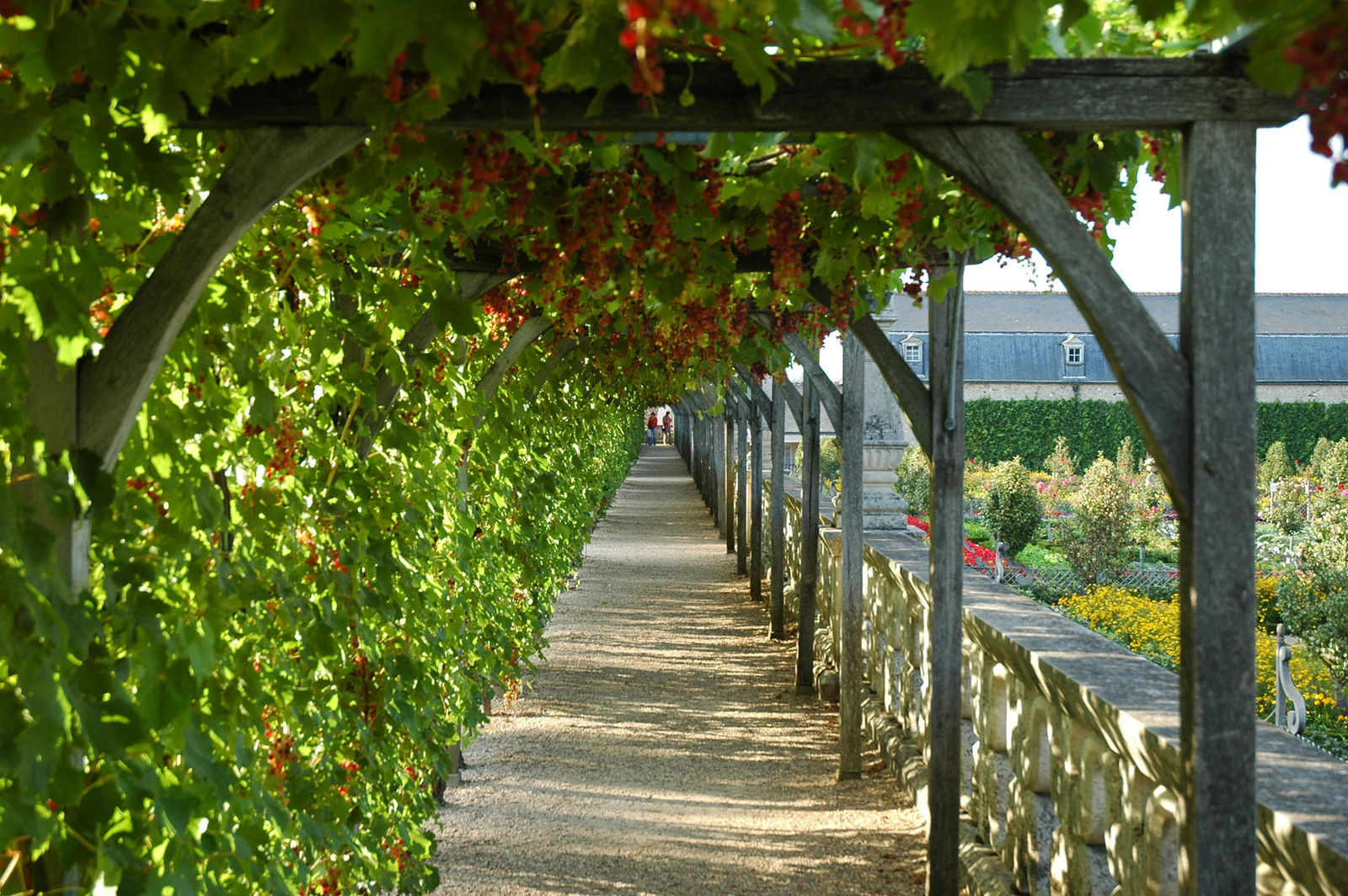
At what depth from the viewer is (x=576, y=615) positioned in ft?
35.6

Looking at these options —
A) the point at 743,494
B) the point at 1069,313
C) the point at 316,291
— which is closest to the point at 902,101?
the point at 316,291

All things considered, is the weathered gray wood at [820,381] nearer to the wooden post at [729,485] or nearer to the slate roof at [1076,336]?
the wooden post at [729,485]

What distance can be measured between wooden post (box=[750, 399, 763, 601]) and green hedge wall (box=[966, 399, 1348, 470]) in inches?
961

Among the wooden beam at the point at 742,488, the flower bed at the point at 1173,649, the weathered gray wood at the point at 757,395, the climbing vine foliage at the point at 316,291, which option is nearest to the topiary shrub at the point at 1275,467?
the flower bed at the point at 1173,649

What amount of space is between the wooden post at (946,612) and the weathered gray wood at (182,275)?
259 centimetres

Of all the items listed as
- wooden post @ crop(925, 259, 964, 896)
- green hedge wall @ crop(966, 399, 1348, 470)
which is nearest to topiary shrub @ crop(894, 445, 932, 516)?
green hedge wall @ crop(966, 399, 1348, 470)

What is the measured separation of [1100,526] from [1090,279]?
1507 cm

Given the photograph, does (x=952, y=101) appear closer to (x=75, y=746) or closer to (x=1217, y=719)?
(x=1217, y=719)

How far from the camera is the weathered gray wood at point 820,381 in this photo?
21.5 feet

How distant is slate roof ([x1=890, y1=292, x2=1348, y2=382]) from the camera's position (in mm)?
43188

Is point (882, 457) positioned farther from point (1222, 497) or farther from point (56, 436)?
point (56, 436)

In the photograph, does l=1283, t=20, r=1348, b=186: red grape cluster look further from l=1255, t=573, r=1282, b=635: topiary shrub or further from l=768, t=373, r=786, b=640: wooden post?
l=1255, t=573, r=1282, b=635: topiary shrub

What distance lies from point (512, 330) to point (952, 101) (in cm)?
373

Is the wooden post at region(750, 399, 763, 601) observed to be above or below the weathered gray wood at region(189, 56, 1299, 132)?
below
